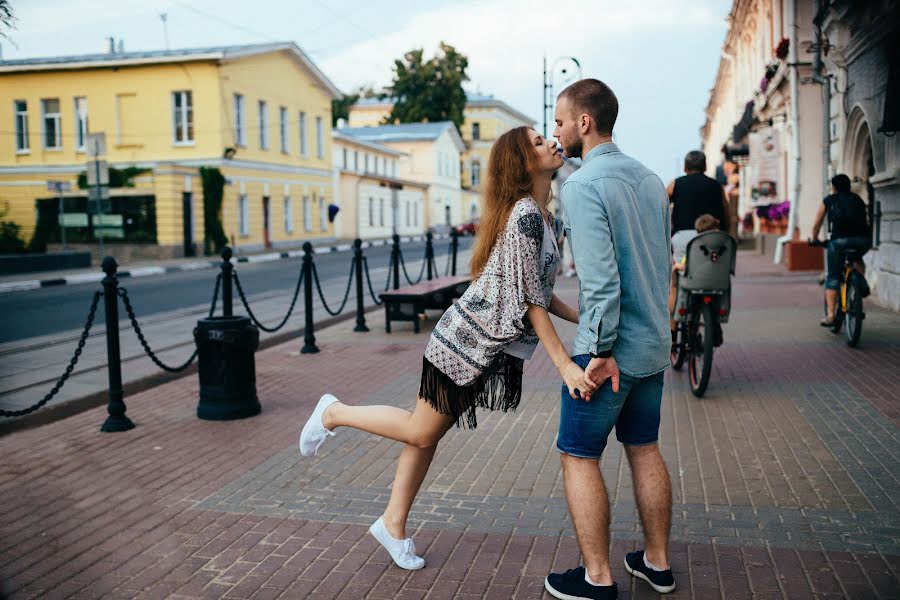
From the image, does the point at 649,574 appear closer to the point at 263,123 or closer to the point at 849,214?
the point at 849,214

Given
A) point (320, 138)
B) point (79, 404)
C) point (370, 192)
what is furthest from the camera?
point (370, 192)

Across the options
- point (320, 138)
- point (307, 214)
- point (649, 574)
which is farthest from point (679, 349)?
point (320, 138)

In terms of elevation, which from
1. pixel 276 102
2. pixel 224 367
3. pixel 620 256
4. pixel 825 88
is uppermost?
pixel 276 102

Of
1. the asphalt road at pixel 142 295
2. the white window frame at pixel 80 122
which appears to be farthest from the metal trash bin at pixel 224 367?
the white window frame at pixel 80 122

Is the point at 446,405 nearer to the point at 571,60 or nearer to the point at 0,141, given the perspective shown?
the point at 571,60

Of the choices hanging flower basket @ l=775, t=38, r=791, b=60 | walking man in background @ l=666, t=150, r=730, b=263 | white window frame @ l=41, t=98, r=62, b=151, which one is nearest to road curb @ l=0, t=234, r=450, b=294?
white window frame @ l=41, t=98, r=62, b=151

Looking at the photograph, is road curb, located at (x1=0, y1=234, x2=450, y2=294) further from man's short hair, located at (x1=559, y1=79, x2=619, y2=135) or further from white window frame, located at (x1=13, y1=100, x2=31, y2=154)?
man's short hair, located at (x1=559, y1=79, x2=619, y2=135)

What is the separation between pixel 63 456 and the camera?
562cm

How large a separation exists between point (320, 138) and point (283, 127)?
4815 millimetres

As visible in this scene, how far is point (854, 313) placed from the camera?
9055mm

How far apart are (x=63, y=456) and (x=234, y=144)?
1364 inches

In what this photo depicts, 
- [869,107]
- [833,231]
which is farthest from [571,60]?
[833,231]

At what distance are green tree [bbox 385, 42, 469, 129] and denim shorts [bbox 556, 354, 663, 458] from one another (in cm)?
7846

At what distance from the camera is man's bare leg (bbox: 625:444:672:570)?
3.46m
